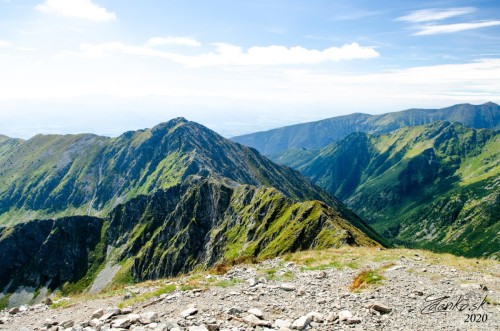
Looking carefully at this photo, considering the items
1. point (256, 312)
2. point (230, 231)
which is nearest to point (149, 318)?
point (256, 312)

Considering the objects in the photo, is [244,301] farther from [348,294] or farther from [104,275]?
[104,275]

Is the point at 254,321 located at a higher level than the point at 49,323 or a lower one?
higher

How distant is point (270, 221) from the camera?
131500 millimetres

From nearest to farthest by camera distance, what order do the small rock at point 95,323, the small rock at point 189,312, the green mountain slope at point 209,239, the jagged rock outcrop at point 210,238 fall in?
the small rock at point 95,323, the small rock at point 189,312, the jagged rock outcrop at point 210,238, the green mountain slope at point 209,239

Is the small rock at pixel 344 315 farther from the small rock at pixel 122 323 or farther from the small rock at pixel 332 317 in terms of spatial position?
the small rock at pixel 122 323

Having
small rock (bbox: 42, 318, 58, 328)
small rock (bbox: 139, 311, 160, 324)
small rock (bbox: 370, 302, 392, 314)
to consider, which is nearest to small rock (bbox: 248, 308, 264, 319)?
small rock (bbox: 139, 311, 160, 324)

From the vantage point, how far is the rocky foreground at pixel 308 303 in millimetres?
16984

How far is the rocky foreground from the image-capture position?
17.0 meters

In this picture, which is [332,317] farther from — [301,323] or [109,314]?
[109,314]

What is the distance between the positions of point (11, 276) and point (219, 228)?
12697 cm

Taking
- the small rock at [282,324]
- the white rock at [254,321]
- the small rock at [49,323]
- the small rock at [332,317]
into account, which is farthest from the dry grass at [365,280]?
the small rock at [49,323]

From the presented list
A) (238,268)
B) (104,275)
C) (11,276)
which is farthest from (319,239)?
(11,276)

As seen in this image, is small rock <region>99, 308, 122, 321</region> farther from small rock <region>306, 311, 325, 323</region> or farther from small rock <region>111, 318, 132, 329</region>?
small rock <region>306, 311, 325, 323</region>

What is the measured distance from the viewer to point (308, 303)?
20.4 metres
